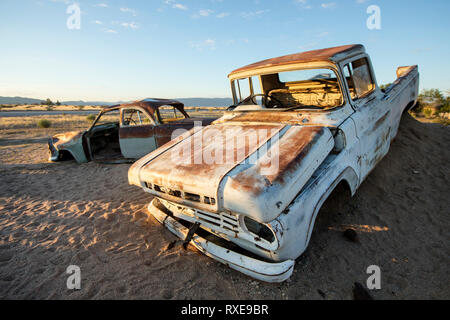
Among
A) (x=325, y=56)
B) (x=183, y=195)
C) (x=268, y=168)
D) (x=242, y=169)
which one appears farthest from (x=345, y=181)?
(x=183, y=195)

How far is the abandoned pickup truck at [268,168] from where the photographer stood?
6.40 feet

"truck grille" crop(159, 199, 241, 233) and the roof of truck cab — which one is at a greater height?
the roof of truck cab

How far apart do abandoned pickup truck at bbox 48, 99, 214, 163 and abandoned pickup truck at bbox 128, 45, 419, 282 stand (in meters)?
2.46

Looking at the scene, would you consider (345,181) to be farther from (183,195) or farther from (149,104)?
(149,104)

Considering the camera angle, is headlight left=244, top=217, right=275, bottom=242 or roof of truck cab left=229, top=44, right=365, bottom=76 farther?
roof of truck cab left=229, top=44, right=365, bottom=76

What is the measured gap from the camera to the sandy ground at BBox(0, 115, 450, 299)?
2230mm

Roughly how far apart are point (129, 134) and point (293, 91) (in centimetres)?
389

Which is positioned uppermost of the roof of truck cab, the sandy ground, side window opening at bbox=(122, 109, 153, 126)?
the roof of truck cab

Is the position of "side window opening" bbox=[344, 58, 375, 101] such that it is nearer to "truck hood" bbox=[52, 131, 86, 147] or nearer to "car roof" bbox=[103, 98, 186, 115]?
"car roof" bbox=[103, 98, 186, 115]

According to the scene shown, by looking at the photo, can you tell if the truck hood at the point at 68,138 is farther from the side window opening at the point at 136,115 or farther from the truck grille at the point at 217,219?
the truck grille at the point at 217,219

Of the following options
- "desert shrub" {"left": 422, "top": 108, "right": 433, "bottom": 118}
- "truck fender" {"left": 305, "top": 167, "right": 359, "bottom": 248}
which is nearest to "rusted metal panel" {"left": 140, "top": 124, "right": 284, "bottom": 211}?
"truck fender" {"left": 305, "top": 167, "right": 359, "bottom": 248}

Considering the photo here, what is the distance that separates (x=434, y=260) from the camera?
7.91 ft

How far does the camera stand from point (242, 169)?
7.00 ft
